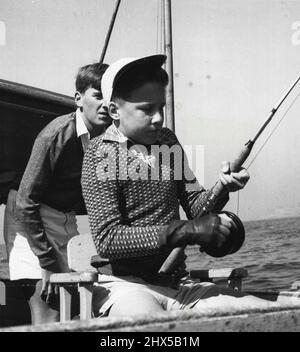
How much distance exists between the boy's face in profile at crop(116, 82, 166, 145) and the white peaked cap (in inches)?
3.0

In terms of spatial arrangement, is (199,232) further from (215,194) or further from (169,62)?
→ (169,62)

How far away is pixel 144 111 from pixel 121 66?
20cm

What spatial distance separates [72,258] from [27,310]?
2.42 metres

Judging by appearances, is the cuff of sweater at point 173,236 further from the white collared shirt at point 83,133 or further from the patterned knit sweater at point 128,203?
the white collared shirt at point 83,133

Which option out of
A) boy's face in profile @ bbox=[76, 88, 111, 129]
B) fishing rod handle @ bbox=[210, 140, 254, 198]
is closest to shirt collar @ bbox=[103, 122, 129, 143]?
fishing rod handle @ bbox=[210, 140, 254, 198]

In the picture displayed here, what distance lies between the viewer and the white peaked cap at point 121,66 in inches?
103

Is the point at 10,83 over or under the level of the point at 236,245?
over

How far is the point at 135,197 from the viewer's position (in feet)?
8.48

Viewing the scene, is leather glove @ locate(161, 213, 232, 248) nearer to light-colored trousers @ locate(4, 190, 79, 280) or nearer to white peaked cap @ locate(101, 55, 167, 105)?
white peaked cap @ locate(101, 55, 167, 105)

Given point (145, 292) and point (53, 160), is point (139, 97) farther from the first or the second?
point (53, 160)

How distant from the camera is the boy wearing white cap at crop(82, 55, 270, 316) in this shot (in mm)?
2471
